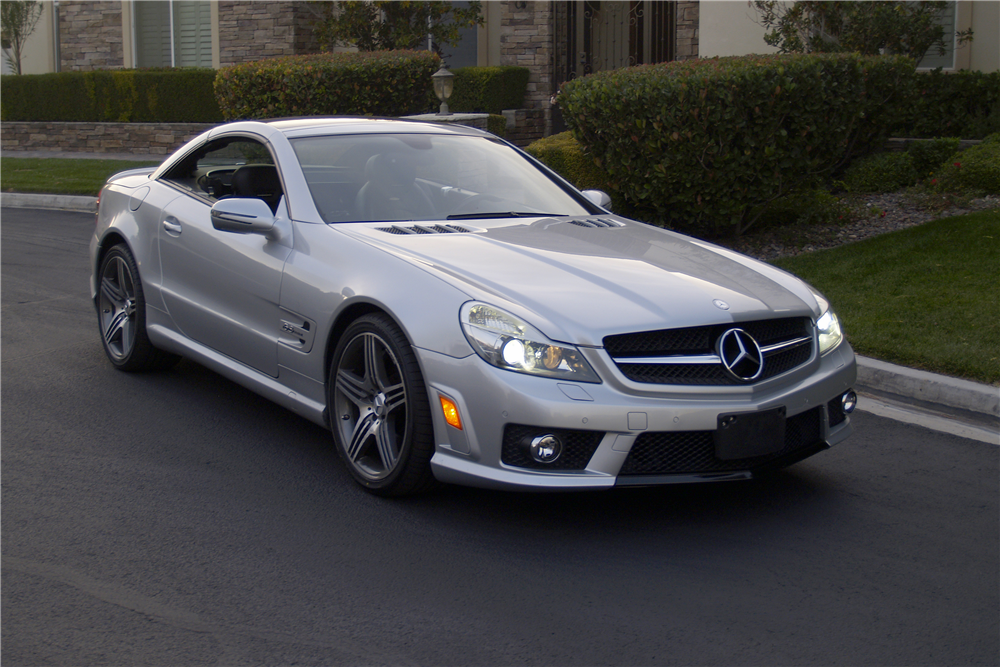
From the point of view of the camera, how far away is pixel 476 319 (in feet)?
12.7

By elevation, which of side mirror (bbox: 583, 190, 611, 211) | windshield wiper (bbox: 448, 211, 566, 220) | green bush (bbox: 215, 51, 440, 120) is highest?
green bush (bbox: 215, 51, 440, 120)

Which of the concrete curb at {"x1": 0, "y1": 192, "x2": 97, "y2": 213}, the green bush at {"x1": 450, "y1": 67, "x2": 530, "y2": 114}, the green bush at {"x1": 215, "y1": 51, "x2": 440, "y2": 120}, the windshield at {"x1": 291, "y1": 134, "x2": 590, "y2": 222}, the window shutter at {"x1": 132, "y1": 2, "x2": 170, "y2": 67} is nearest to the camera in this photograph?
the windshield at {"x1": 291, "y1": 134, "x2": 590, "y2": 222}

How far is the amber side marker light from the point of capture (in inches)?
151

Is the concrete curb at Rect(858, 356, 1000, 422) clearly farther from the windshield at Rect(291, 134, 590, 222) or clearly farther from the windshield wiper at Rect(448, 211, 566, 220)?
the windshield wiper at Rect(448, 211, 566, 220)

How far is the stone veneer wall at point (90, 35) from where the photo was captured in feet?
75.5

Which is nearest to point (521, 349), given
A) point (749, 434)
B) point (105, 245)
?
point (749, 434)

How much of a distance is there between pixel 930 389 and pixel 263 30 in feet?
57.4

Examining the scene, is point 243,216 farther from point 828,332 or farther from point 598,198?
point 828,332

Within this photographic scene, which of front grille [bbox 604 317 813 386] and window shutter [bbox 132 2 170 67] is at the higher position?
window shutter [bbox 132 2 170 67]

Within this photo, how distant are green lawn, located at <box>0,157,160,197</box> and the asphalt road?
11.2 meters

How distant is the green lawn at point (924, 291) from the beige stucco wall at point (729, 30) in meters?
6.06

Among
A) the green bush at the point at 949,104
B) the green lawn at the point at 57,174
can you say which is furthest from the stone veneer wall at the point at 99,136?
the green bush at the point at 949,104

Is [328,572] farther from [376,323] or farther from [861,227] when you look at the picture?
[861,227]

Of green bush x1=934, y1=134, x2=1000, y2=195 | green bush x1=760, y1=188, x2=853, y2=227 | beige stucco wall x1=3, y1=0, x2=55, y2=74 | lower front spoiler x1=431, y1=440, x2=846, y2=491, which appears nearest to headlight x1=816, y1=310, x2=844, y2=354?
lower front spoiler x1=431, y1=440, x2=846, y2=491
